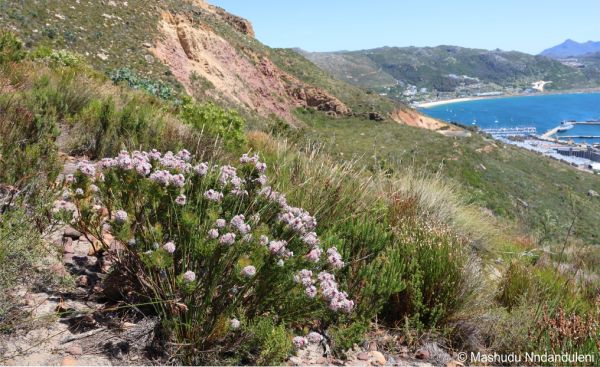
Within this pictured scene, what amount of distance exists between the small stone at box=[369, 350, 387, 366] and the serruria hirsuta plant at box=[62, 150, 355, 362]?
483mm

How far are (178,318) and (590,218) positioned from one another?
33.7m

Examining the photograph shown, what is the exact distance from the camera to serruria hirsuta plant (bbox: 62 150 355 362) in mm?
2449

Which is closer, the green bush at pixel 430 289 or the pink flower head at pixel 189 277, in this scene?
the pink flower head at pixel 189 277

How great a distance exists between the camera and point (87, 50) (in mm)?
23984

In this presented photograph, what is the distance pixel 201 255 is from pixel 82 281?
1010 millimetres

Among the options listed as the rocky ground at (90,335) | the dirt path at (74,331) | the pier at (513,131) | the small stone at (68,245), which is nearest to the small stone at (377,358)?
the rocky ground at (90,335)

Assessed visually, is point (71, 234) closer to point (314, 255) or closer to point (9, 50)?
point (314, 255)

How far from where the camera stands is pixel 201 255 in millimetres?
2564

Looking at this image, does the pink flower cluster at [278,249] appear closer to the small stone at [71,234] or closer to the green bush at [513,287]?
the small stone at [71,234]

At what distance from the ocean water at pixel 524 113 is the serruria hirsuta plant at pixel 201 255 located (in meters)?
130

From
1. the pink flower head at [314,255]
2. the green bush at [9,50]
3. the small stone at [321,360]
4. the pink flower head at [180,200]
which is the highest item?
the green bush at [9,50]

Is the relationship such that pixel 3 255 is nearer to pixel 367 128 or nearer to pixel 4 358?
pixel 4 358

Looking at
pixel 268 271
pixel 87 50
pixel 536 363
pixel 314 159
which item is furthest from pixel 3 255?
pixel 87 50

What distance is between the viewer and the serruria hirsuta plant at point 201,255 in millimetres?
2449
